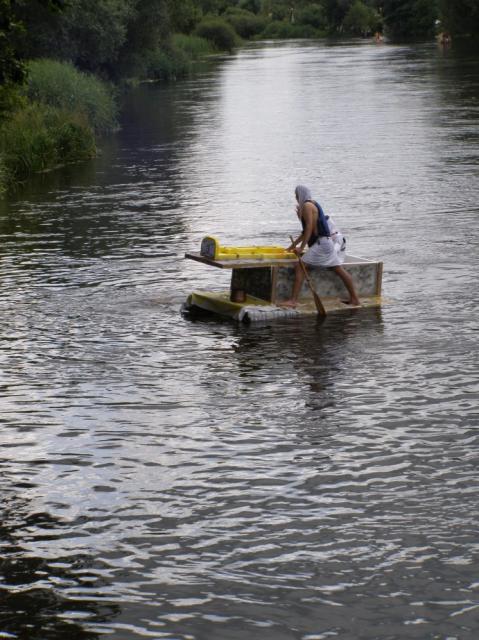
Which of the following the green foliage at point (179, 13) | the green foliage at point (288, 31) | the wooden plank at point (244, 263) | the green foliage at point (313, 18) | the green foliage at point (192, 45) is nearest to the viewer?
the wooden plank at point (244, 263)

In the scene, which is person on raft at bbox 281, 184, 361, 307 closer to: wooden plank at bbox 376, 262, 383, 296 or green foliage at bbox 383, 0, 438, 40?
wooden plank at bbox 376, 262, 383, 296

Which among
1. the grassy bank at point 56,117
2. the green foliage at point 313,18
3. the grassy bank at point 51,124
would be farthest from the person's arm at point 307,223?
the green foliage at point 313,18

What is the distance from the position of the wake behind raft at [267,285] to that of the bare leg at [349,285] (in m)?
0.10

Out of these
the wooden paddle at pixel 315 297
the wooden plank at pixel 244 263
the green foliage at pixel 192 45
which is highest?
the green foliage at pixel 192 45

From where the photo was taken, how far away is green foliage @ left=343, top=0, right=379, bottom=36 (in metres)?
153

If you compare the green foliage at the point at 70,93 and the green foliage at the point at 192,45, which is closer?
the green foliage at the point at 70,93

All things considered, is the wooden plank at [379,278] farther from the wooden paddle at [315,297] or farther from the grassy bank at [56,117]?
the grassy bank at [56,117]

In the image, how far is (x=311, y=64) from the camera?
86.7 meters

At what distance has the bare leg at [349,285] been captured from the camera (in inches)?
640

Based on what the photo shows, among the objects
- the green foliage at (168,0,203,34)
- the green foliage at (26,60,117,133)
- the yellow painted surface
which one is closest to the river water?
the yellow painted surface

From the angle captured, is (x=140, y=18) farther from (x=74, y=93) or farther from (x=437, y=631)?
(x=437, y=631)

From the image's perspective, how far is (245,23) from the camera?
159m

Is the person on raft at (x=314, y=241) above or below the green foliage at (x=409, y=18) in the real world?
below

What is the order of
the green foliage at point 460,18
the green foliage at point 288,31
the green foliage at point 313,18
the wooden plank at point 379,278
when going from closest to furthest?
1. the wooden plank at point 379,278
2. the green foliage at point 460,18
3. the green foliage at point 288,31
4. the green foliage at point 313,18
